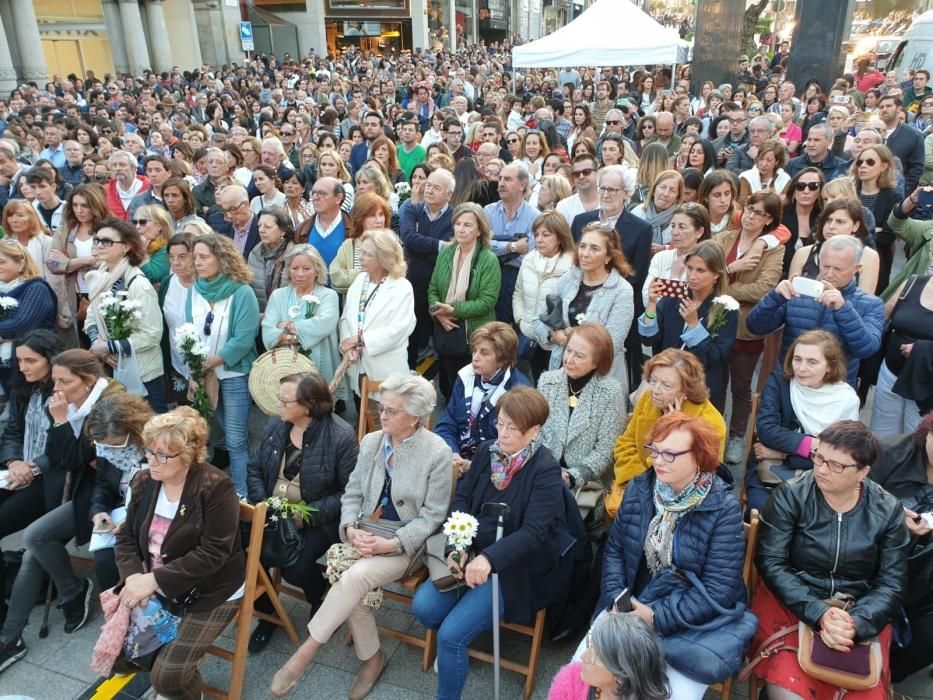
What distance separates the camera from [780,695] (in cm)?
292

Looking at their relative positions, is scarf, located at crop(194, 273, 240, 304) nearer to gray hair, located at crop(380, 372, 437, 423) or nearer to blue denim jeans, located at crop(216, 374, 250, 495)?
blue denim jeans, located at crop(216, 374, 250, 495)

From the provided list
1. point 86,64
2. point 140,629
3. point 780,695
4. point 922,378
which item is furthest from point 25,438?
point 86,64

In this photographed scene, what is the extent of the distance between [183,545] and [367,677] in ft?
3.72

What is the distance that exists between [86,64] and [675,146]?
28.9 m

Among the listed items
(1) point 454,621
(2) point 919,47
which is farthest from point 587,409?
(2) point 919,47

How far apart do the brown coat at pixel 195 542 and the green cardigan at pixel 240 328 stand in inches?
62.2

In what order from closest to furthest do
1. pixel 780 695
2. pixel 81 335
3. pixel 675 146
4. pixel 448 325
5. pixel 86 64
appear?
1. pixel 780 695
2. pixel 448 325
3. pixel 81 335
4. pixel 675 146
5. pixel 86 64

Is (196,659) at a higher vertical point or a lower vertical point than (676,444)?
lower

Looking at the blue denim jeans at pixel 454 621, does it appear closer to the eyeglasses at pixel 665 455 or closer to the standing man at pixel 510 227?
the eyeglasses at pixel 665 455

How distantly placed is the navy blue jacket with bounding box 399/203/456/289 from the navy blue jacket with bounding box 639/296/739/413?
83.5 inches

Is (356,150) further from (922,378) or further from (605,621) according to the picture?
(605,621)

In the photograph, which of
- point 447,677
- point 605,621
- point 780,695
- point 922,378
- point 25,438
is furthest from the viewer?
point 25,438

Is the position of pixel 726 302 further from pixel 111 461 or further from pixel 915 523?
pixel 111 461

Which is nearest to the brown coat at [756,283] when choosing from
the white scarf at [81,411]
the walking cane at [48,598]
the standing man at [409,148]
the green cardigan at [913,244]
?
the green cardigan at [913,244]
